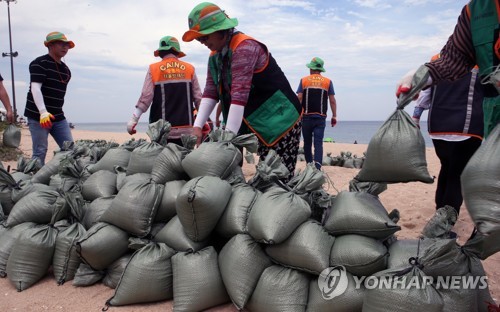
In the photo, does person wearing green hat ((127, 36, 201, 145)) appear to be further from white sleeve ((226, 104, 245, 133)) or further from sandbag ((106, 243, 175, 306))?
sandbag ((106, 243, 175, 306))

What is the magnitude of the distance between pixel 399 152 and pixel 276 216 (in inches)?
26.1

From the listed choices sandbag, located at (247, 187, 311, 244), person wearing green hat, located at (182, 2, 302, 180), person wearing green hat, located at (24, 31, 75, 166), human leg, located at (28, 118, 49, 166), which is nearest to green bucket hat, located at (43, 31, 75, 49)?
person wearing green hat, located at (24, 31, 75, 166)

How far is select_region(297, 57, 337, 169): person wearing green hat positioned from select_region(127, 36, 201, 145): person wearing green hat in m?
2.43

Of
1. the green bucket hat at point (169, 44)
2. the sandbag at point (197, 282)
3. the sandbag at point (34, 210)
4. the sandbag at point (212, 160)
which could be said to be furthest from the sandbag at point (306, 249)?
the green bucket hat at point (169, 44)

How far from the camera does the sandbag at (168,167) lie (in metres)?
2.55

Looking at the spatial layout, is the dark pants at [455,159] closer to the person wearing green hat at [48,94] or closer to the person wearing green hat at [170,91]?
the person wearing green hat at [170,91]

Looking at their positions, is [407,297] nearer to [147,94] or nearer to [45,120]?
[147,94]

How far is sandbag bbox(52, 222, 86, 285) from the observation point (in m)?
2.43

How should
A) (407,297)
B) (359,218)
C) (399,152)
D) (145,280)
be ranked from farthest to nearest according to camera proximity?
(145,280), (359,218), (399,152), (407,297)

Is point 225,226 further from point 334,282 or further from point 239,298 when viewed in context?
point 334,282

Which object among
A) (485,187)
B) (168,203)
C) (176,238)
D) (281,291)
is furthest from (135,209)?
(485,187)

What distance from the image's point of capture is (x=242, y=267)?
2.02m

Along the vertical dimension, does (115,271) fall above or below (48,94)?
below

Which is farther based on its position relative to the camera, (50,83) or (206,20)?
(50,83)
